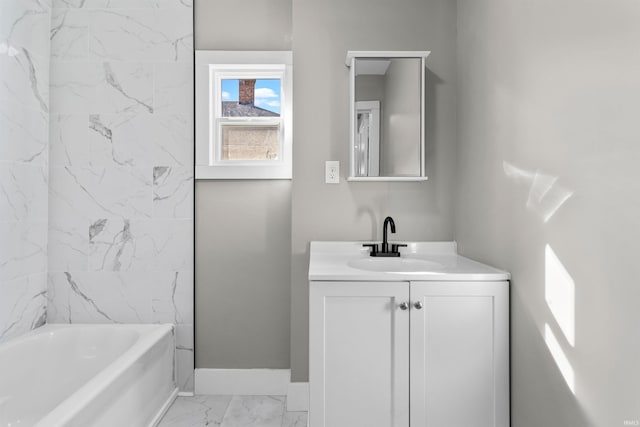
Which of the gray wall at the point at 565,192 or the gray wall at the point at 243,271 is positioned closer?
the gray wall at the point at 565,192

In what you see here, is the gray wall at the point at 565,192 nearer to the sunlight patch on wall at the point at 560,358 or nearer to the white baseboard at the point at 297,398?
the sunlight patch on wall at the point at 560,358

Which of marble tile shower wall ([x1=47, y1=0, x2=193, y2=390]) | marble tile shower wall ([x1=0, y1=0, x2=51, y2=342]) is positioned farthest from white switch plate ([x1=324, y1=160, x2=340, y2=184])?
marble tile shower wall ([x1=0, y1=0, x2=51, y2=342])

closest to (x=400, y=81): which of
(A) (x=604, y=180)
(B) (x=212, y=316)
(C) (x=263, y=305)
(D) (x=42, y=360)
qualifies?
(A) (x=604, y=180)

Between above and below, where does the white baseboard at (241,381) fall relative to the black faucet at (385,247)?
below

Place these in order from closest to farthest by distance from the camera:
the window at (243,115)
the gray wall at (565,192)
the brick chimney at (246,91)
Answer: the gray wall at (565,192), the window at (243,115), the brick chimney at (246,91)

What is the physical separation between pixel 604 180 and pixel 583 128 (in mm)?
179

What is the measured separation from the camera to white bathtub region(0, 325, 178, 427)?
60.5 inches

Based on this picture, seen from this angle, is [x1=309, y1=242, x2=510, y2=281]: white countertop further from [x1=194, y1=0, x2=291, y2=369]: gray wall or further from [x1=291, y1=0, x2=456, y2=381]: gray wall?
[x1=194, y1=0, x2=291, y2=369]: gray wall

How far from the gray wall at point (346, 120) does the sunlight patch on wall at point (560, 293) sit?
0.84 m

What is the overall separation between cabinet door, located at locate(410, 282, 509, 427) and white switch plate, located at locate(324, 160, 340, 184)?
2.65 feet

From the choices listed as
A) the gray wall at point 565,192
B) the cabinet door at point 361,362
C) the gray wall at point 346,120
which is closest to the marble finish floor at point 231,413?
the cabinet door at point 361,362

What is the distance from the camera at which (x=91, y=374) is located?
6.72 feet

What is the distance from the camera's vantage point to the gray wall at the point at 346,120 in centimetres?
208

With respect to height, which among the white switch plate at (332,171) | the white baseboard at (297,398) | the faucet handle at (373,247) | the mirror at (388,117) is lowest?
the white baseboard at (297,398)
